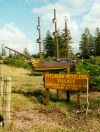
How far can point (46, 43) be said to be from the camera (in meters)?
90.4

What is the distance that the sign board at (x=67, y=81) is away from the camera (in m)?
15.0

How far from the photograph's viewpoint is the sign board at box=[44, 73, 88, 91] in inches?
591

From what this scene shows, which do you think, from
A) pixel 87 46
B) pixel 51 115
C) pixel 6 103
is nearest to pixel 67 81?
pixel 51 115

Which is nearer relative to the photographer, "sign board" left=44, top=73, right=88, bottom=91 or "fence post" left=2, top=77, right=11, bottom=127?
"fence post" left=2, top=77, right=11, bottom=127

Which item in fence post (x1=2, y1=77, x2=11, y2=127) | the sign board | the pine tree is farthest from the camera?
the pine tree

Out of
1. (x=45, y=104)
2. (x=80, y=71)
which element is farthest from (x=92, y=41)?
(x=45, y=104)

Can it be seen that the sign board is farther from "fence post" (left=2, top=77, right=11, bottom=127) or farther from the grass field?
"fence post" (left=2, top=77, right=11, bottom=127)

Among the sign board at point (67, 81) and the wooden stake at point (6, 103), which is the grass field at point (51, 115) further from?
the sign board at point (67, 81)

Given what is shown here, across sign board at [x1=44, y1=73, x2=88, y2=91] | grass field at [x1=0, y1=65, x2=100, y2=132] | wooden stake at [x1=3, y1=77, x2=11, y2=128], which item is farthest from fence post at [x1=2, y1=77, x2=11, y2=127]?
sign board at [x1=44, y1=73, x2=88, y2=91]

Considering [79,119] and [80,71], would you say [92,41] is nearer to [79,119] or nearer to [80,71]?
[80,71]

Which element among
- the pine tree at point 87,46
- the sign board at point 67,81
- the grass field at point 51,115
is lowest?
the grass field at point 51,115

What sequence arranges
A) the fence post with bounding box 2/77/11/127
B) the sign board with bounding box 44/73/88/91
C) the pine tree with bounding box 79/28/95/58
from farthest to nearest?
the pine tree with bounding box 79/28/95/58
the sign board with bounding box 44/73/88/91
the fence post with bounding box 2/77/11/127

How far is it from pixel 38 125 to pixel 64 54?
225ft

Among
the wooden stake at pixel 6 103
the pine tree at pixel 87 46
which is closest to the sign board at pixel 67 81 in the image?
the wooden stake at pixel 6 103
